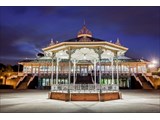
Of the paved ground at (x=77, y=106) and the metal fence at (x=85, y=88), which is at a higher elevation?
the metal fence at (x=85, y=88)

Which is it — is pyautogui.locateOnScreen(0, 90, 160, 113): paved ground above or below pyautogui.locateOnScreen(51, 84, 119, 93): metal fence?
below

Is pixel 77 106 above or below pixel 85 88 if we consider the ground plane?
below

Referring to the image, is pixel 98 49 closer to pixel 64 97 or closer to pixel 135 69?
pixel 64 97

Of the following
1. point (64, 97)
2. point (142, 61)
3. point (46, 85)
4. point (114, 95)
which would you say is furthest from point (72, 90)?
point (142, 61)

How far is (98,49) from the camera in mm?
14297

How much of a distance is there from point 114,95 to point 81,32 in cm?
1038

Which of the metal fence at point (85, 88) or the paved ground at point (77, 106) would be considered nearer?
the paved ground at point (77, 106)

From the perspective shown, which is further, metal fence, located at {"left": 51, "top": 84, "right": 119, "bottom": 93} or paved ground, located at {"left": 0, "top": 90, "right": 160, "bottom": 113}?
metal fence, located at {"left": 51, "top": 84, "right": 119, "bottom": 93}

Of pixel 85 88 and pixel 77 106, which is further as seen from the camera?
pixel 85 88
